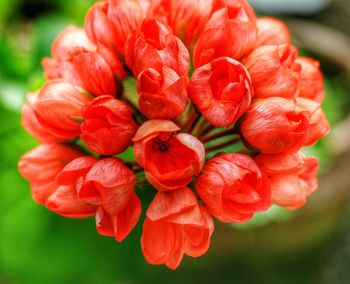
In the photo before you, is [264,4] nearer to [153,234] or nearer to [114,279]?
[114,279]

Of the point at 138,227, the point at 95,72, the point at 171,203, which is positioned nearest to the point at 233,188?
the point at 171,203

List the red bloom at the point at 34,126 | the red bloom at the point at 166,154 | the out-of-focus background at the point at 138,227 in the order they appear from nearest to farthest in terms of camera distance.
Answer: the red bloom at the point at 166,154 < the red bloom at the point at 34,126 < the out-of-focus background at the point at 138,227

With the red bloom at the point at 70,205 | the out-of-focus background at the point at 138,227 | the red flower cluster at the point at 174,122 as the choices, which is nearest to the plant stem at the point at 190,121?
the red flower cluster at the point at 174,122

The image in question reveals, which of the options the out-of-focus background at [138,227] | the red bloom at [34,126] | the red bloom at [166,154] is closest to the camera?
the red bloom at [166,154]

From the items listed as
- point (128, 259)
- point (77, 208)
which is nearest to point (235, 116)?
point (77, 208)

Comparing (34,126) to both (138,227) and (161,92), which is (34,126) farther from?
(138,227)

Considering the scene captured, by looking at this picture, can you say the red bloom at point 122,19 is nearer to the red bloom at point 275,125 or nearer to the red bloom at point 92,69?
the red bloom at point 92,69
